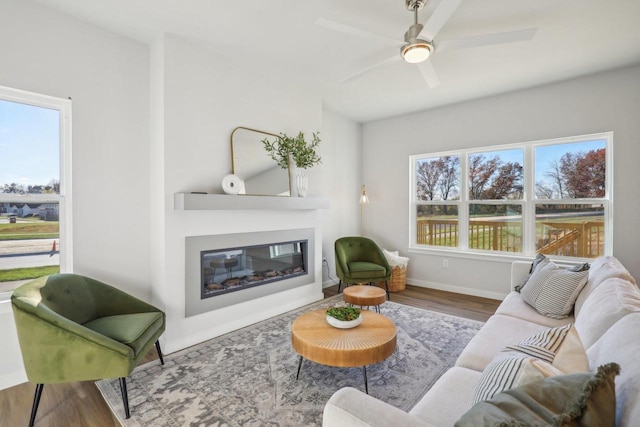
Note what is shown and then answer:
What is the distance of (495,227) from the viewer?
172 inches

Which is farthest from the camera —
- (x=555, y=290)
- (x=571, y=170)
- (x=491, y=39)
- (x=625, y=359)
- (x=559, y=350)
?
(x=571, y=170)

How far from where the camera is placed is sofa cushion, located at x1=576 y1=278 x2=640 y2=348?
54.9 inches

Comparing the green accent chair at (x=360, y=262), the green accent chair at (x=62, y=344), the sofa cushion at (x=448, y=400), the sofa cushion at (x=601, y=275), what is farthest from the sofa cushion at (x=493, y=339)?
the green accent chair at (x=62, y=344)

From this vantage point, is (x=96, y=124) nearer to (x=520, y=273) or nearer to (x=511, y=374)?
(x=511, y=374)

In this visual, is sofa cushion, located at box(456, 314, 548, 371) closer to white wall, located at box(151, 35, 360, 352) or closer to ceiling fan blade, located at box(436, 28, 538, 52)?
ceiling fan blade, located at box(436, 28, 538, 52)

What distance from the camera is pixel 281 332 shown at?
Answer: 3.09 meters

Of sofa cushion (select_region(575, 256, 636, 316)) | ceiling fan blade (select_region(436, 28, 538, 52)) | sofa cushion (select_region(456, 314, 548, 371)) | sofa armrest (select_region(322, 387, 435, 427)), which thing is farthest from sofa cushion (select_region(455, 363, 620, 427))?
ceiling fan blade (select_region(436, 28, 538, 52))

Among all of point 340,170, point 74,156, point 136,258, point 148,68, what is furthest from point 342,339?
point 340,170

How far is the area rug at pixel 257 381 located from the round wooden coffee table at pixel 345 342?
0.19 metres

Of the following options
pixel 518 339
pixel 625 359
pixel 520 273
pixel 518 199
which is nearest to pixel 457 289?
pixel 518 199

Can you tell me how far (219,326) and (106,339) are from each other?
132 centimetres

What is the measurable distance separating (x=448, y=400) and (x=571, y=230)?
3570 millimetres

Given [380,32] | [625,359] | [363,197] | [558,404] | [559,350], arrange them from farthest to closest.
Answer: [363,197] → [380,32] → [559,350] → [625,359] → [558,404]

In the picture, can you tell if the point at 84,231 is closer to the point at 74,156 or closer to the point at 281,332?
the point at 74,156
